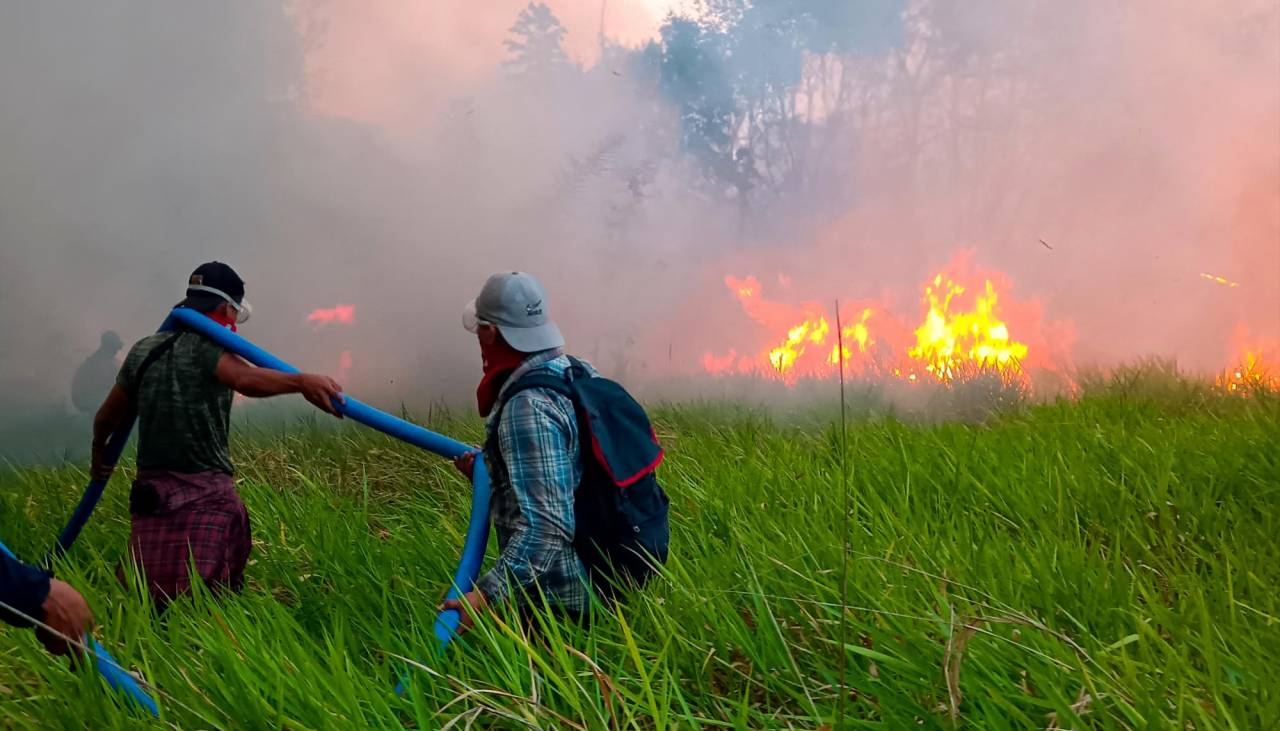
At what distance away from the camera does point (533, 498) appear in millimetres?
2828

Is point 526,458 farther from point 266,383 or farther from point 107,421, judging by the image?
point 107,421

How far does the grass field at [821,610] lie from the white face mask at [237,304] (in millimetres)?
1109

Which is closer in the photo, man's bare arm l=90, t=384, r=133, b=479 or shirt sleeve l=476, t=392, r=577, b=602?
shirt sleeve l=476, t=392, r=577, b=602

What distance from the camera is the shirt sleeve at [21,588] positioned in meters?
2.26

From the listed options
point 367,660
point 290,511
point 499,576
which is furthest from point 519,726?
point 290,511

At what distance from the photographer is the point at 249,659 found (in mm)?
2725

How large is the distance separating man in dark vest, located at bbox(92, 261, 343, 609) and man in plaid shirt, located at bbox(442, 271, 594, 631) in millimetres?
1771

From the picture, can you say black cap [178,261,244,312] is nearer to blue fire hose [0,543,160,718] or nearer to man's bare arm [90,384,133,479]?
man's bare arm [90,384,133,479]

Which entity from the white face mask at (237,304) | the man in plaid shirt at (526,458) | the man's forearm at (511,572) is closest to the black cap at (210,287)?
the white face mask at (237,304)

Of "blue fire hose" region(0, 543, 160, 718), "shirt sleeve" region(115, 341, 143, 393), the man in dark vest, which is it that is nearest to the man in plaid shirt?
"blue fire hose" region(0, 543, 160, 718)

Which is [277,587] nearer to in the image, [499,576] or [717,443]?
[499,576]

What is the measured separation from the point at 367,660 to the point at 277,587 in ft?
5.01

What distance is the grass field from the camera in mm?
2369

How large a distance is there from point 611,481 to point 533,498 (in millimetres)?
295
